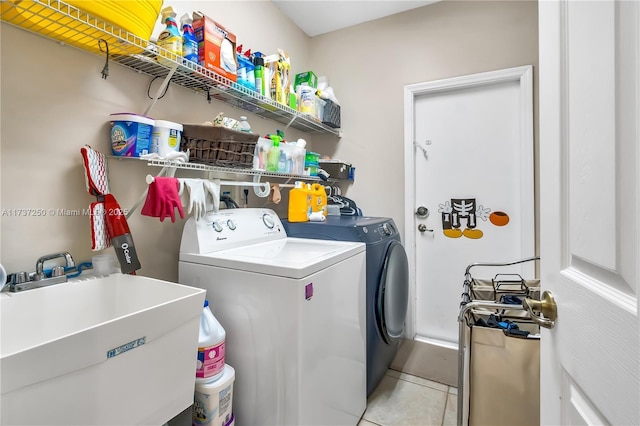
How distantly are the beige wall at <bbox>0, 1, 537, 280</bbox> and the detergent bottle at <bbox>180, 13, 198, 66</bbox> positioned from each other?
29 cm

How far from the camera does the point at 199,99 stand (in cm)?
186

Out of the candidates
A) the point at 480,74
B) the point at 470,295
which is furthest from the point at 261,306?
the point at 480,74

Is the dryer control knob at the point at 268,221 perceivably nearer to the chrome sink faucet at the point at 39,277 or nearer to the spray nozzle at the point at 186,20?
the chrome sink faucet at the point at 39,277

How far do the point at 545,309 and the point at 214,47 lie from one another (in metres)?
1.70

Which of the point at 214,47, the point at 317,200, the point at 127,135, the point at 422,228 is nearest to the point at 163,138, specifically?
the point at 127,135

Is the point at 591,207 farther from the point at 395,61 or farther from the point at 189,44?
the point at 395,61

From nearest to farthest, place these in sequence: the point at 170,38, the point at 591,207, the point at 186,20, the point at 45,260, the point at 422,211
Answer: the point at 591,207
the point at 45,260
the point at 170,38
the point at 186,20
the point at 422,211

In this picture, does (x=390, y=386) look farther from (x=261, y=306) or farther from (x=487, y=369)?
(x=261, y=306)

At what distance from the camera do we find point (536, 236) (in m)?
2.33

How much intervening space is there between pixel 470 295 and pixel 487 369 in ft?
1.37

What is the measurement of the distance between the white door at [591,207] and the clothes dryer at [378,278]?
1123mm

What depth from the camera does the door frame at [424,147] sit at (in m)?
2.29

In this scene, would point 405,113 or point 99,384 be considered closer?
point 99,384

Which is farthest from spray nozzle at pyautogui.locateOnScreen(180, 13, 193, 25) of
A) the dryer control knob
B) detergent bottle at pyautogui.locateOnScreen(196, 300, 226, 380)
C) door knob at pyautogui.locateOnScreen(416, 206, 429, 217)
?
door knob at pyautogui.locateOnScreen(416, 206, 429, 217)
